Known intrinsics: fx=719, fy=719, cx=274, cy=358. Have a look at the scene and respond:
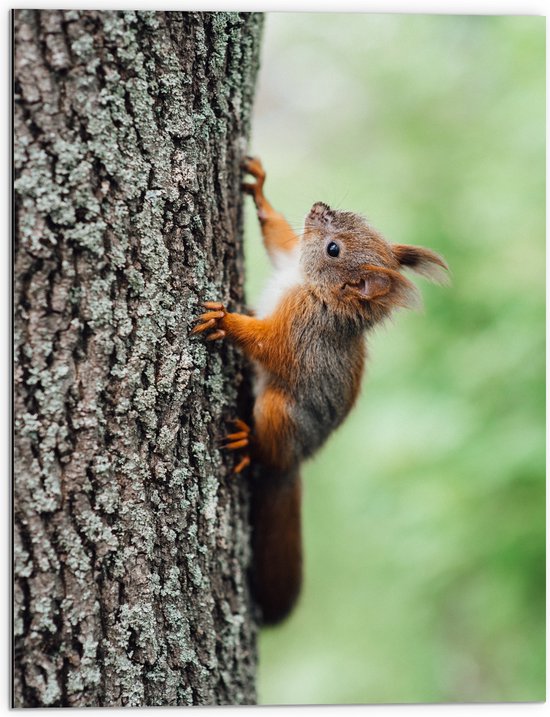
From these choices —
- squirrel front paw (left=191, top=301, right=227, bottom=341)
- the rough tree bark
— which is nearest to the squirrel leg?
the rough tree bark

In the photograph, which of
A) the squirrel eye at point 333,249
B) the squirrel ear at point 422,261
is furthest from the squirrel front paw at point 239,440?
the squirrel ear at point 422,261

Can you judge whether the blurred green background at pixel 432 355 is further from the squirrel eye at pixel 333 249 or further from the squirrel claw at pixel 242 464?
the squirrel claw at pixel 242 464

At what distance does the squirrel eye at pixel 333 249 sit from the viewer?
7.20ft

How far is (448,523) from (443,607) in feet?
1.52

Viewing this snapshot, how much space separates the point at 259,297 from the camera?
234cm

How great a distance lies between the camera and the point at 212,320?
5.91ft

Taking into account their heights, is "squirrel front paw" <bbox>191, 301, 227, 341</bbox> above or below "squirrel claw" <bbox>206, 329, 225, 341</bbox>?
above

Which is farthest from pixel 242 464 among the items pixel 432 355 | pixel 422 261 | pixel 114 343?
pixel 432 355

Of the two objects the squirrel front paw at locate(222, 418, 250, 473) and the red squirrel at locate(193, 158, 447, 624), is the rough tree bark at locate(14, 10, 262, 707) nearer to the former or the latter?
the squirrel front paw at locate(222, 418, 250, 473)

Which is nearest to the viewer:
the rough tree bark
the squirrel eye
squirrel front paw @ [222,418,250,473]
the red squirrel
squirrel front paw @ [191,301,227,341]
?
the rough tree bark

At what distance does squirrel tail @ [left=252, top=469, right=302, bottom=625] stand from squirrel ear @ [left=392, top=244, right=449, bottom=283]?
0.72 meters

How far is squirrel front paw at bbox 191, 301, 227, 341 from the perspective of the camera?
70.7 inches

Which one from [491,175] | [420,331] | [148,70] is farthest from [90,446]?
[491,175]

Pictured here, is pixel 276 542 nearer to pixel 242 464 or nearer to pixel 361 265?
pixel 242 464
